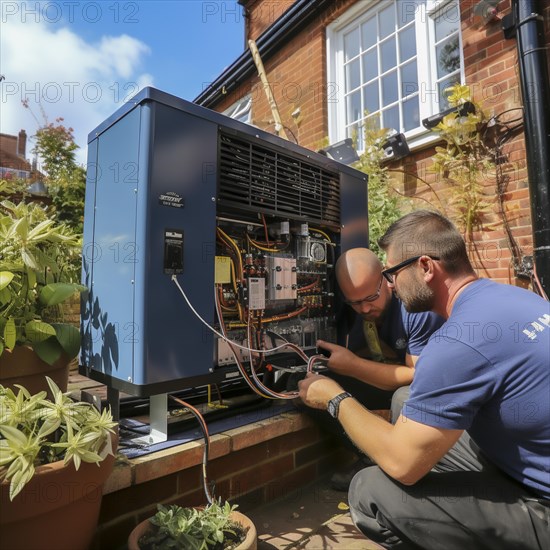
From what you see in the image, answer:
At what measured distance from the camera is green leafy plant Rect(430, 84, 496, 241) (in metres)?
3.32

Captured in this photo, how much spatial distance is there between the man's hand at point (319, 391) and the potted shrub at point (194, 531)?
0.49 metres

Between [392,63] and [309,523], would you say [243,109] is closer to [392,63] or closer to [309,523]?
[392,63]

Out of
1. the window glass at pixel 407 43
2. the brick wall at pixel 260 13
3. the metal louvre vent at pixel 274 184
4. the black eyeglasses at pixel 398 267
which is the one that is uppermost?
the brick wall at pixel 260 13

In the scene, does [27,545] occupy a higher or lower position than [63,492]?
lower

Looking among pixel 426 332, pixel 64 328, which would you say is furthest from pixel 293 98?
pixel 64 328

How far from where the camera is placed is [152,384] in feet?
5.11

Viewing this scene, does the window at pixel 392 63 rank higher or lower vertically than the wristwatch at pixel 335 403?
higher

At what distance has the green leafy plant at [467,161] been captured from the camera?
332cm

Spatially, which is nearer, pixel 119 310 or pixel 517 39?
pixel 119 310

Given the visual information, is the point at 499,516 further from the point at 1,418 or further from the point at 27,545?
the point at 1,418

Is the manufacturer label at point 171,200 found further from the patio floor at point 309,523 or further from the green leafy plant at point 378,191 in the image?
the green leafy plant at point 378,191

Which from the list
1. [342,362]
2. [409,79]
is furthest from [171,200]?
[409,79]

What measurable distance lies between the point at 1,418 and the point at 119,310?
0.60 metres

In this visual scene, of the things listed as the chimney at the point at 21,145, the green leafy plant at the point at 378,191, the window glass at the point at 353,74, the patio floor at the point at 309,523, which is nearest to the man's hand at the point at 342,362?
the patio floor at the point at 309,523
